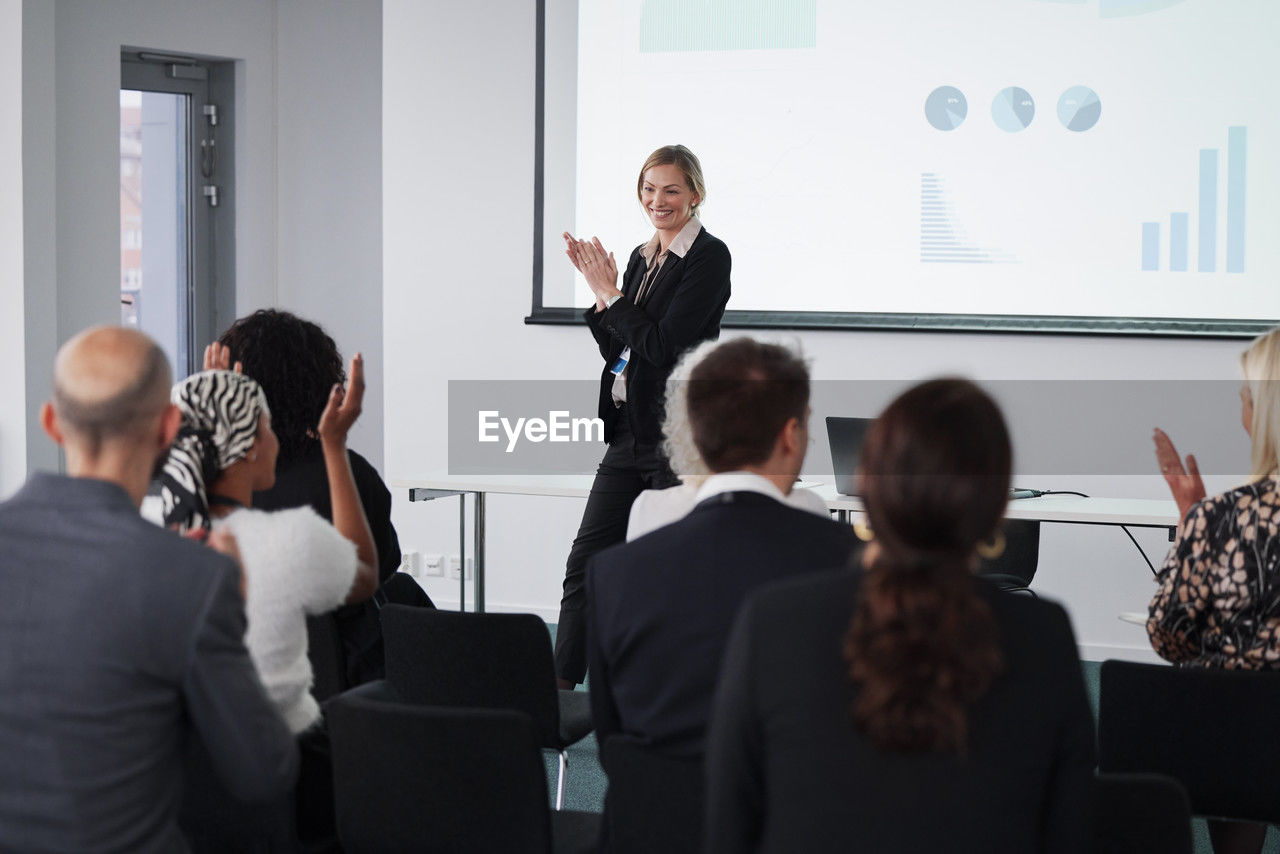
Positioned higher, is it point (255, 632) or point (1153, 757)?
point (255, 632)

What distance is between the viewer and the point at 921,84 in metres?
4.79

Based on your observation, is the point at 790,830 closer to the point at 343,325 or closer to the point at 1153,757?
the point at 1153,757

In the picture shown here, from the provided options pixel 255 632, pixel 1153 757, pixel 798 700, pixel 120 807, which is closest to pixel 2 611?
pixel 120 807

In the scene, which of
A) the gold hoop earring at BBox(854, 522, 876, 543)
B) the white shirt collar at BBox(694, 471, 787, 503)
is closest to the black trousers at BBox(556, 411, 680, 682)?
the gold hoop earring at BBox(854, 522, 876, 543)

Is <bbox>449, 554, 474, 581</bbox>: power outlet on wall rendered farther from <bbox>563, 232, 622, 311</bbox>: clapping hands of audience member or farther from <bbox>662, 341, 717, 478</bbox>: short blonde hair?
<bbox>662, 341, 717, 478</bbox>: short blonde hair

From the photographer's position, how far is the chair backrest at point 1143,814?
1588mm

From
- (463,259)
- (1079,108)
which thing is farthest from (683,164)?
(463,259)

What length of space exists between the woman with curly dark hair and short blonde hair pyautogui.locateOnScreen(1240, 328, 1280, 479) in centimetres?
151

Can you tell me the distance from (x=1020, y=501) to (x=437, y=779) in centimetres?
248

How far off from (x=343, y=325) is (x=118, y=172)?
4.07 ft

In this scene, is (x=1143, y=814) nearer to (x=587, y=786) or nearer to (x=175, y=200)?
(x=587, y=786)

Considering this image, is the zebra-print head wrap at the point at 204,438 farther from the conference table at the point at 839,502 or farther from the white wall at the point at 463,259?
the white wall at the point at 463,259

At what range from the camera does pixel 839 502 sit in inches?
149

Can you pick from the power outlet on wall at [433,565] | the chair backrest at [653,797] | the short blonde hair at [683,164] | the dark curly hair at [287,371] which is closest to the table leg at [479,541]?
the short blonde hair at [683,164]
